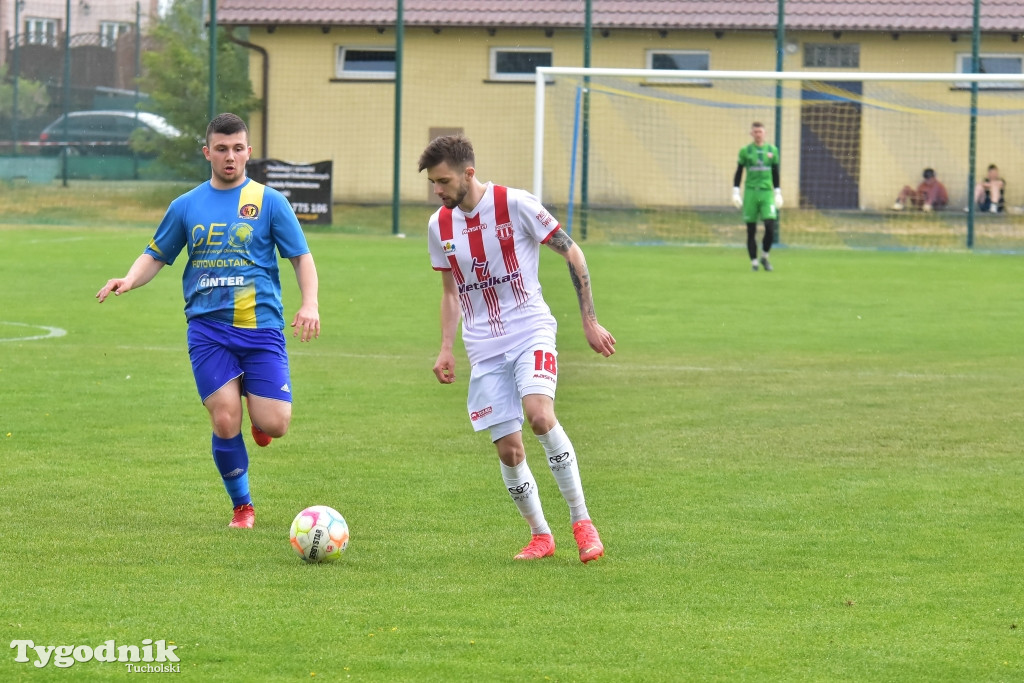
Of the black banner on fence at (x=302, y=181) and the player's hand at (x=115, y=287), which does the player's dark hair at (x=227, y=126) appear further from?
the black banner on fence at (x=302, y=181)

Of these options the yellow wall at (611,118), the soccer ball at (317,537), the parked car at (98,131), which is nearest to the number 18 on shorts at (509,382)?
the soccer ball at (317,537)

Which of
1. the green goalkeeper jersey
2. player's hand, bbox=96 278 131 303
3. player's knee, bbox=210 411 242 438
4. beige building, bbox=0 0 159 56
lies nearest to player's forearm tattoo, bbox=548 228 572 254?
player's knee, bbox=210 411 242 438

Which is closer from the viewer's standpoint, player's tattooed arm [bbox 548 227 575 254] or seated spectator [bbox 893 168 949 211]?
player's tattooed arm [bbox 548 227 575 254]

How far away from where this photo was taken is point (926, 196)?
28.7 meters

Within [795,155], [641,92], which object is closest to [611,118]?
[641,92]

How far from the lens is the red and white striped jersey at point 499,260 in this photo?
6559 mm

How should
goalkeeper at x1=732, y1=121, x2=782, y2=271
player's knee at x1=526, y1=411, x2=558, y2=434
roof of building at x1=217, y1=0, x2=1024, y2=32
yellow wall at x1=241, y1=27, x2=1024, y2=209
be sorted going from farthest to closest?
roof of building at x1=217, y1=0, x2=1024, y2=32 → yellow wall at x1=241, y1=27, x2=1024, y2=209 → goalkeeper at x1=732, y1=121, x2=782, y2=271 → player's knee at x1=526, y1=411, x2=558, y2=434

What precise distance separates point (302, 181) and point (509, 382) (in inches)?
843

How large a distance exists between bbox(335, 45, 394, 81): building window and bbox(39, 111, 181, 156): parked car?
439 centimetres

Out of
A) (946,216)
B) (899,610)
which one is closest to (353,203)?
(946,216)

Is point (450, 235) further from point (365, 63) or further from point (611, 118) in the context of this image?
point (365, 63)

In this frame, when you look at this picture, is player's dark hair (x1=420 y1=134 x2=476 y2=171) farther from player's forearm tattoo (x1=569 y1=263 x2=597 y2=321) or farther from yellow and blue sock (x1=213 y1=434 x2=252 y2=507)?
yellow and blue sock (x1=213 y1=434 x2=252 y2=507)

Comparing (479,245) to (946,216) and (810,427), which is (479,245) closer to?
(810,427)

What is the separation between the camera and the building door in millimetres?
29000
